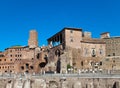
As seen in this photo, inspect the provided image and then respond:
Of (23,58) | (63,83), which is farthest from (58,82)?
(23,58)

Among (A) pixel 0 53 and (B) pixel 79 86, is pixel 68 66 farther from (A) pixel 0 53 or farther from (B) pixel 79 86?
(A) pixel 0 53

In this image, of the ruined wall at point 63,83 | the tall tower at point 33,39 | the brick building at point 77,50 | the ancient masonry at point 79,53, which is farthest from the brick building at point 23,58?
the ruined wall at point 63,83

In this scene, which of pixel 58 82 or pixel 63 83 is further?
pixel 58 82

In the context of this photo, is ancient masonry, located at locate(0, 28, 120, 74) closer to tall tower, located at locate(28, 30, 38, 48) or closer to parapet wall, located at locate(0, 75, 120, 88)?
parapet wall, located at locate(0, 75, 120, 88)

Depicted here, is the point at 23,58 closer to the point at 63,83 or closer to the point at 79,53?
the point at 79,53

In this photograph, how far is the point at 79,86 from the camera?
59.3m

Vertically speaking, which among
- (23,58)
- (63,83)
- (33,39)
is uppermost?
(33,39)

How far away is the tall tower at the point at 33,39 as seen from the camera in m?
112

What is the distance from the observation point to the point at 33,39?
371ft

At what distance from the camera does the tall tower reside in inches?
4416

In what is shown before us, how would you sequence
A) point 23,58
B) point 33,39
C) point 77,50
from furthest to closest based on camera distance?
point 33,39 → point 23,58 → point 77,50

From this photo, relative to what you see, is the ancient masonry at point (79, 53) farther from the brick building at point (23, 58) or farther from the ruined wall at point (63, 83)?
the ruined wall at point (63, 83)

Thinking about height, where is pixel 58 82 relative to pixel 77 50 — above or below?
below

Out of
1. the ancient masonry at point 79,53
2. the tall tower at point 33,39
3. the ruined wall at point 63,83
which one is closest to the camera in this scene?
the ruined wall at point 63,83
